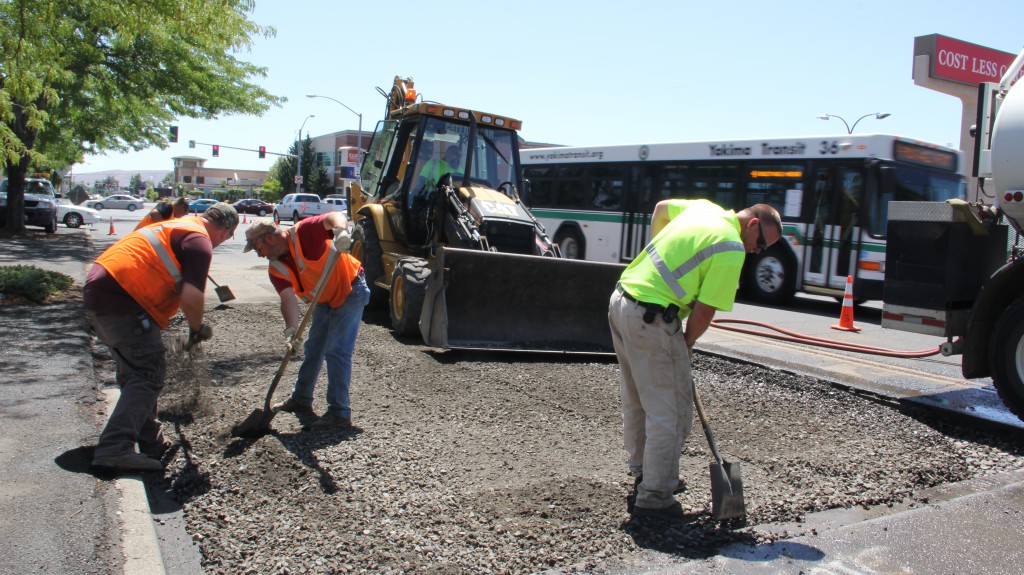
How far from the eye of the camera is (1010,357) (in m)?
5.86

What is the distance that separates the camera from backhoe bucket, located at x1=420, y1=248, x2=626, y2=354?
24.4 ft

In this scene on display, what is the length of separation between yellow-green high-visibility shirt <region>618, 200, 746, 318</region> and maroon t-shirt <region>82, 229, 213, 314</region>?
7.51ft

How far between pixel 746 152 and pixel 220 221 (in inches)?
461

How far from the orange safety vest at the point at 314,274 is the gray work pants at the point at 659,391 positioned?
6.59 feet

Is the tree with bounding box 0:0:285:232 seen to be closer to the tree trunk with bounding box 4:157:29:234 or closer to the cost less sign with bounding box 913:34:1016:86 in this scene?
the tree trunk with bounding box 4:157:29:234

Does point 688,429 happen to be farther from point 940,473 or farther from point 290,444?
point 290,444

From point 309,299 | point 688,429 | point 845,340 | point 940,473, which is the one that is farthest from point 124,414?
point 845,340

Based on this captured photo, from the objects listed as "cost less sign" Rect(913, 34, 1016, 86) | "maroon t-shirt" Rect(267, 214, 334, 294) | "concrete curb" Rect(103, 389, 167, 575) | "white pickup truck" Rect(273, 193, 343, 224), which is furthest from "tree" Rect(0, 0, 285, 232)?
"cost less sign" Rect(913, 34, 1016, 86)

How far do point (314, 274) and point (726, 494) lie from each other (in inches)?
114

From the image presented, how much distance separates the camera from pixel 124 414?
13.8ft

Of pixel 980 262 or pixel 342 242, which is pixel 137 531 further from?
pixel 980 262

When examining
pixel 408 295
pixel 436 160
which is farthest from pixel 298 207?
pixel 408 295

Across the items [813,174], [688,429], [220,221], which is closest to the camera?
[688,429]

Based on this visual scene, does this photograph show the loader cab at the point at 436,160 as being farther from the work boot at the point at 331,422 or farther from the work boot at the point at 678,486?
the work boot at the point at 678,486
